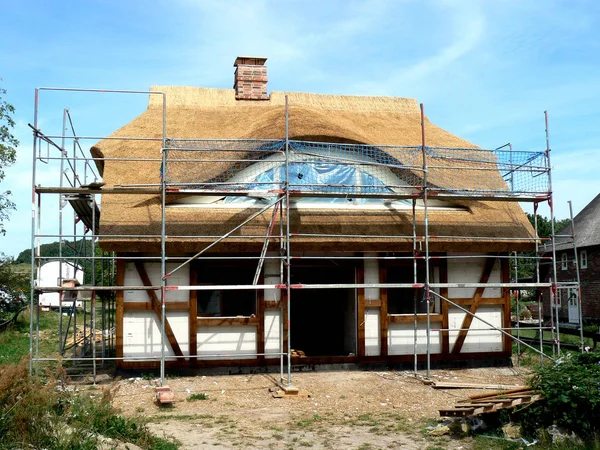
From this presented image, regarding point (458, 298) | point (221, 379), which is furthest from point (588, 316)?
point (221, 379)

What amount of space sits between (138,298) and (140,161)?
115 inches

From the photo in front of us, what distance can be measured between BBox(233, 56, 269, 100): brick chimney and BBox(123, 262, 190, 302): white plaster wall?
20.9ft

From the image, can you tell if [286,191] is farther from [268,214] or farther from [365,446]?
[365,446]

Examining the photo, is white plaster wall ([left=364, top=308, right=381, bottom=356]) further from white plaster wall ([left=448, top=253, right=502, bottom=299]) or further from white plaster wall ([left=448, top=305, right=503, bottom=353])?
white plaster wall ([left=448, top=253, right=502, bottom=299])

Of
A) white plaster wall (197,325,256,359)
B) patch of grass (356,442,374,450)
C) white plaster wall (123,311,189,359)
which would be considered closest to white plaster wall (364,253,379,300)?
white plaster wall (197,325,256,359)

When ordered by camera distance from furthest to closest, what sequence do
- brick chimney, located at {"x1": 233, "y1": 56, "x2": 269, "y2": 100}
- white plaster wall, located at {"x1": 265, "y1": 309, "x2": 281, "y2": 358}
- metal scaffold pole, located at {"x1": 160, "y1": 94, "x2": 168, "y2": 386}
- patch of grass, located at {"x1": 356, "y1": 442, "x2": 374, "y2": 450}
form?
brick chimney, located at {"x1": 233, "y1": 56, "x2": 269, "y2": 100}
white plaster wall, located at {"x1": 265, "y1": 309, "x2": 281, "y2": 358}
metal scaffold pole, located at {"x1": 160, "y1": 94, "x2": 168, "y2": 386}
patch of grass, located at {"x1": 356, "y1": 442, "x2": 374, "y2": 450}

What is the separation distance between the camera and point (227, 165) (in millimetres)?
13445

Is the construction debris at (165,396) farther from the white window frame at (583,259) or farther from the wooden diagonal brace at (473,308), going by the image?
the white window frame at (583,259)

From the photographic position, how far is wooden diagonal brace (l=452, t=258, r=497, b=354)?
14.1 metres

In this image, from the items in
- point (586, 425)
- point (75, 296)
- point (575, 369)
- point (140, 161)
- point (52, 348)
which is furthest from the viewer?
point (52, 348)

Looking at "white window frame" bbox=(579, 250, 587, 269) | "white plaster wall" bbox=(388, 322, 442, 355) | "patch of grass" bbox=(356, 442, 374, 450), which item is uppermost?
"white window frame" bbox=(579, 250, 587, 269)

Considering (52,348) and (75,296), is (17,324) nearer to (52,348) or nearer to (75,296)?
(52,348)

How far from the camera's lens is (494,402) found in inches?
→ 340

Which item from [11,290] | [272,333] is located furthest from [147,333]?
[11,290]
